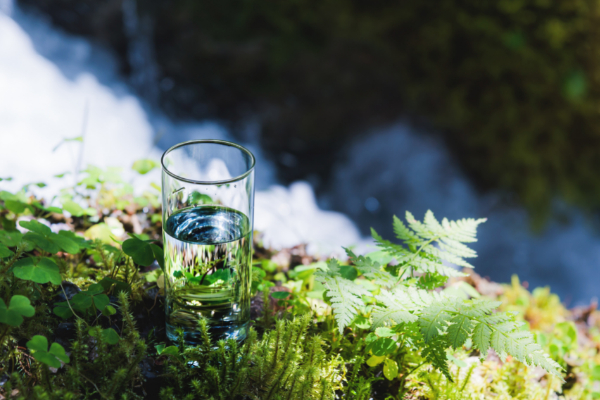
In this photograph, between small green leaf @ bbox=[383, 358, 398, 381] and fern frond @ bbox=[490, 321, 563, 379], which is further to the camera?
small green leaf @ bbox=[383, 358, 398, 381]

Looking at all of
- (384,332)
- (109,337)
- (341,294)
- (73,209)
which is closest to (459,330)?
(384,332)

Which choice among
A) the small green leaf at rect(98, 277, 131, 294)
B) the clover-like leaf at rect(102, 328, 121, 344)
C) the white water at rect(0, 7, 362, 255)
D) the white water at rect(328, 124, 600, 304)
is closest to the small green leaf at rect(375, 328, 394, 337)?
the clover-like leaf at rect(102, 328, 121, 344)

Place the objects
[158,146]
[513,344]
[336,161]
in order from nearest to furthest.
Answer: [513,344] → [158,146] → [336,161]

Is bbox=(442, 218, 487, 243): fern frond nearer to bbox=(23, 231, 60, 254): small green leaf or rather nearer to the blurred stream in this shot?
bbox=(23, 231, 60, 254): small green leaf

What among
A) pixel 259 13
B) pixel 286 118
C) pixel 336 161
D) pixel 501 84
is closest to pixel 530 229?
pixel 501 84

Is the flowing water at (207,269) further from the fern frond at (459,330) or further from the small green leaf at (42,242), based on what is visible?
the fern frond at (459,330)

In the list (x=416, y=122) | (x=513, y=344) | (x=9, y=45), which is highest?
(x=9, y=45)

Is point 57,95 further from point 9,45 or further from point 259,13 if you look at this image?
point 259,13

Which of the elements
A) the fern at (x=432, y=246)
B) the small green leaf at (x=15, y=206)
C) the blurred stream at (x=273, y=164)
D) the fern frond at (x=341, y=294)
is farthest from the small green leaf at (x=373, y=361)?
the blurred stream at (x=273, y=164)
